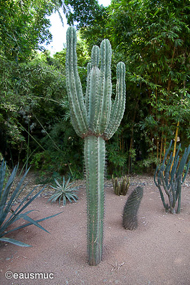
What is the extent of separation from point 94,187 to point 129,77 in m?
2.92

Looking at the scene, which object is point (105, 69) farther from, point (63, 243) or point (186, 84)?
point (186, 84)

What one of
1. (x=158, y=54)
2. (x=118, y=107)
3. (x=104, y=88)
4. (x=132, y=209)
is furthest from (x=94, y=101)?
(x=158, y=54)

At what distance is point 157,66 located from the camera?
3.97m

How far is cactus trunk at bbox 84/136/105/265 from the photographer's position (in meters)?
1.54

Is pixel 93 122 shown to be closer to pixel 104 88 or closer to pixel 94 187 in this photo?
pixel 104 88

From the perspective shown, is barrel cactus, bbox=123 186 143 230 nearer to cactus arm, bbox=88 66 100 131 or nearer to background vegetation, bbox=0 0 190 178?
cactus arm, bbox=88 66 100 131

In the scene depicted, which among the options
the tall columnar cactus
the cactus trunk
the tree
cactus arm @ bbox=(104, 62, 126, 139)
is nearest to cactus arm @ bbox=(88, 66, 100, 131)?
the tall columnar cactus

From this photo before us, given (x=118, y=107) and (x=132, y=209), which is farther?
(x=132, y=209)

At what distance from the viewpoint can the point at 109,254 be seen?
183 cm

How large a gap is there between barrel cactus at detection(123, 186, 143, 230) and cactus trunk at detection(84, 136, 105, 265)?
0.74m

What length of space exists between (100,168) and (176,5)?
401 centimetres

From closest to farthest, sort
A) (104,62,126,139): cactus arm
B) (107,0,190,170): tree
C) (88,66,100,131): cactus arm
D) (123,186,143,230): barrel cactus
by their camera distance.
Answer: (88,66,100,131): cactus arm → (104,62,126,139): cactus arm → (123,186,143,230): barrel cactus → (107,0,190,170): tree

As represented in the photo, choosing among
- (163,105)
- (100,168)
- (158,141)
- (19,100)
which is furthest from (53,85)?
(100,168)

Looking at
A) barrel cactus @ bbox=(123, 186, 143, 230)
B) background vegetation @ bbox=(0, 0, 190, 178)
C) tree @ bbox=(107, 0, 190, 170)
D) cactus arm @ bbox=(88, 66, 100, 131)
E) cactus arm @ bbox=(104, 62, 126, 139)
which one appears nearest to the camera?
cactus arm @ bbox=(88, 66, 100, 131)
